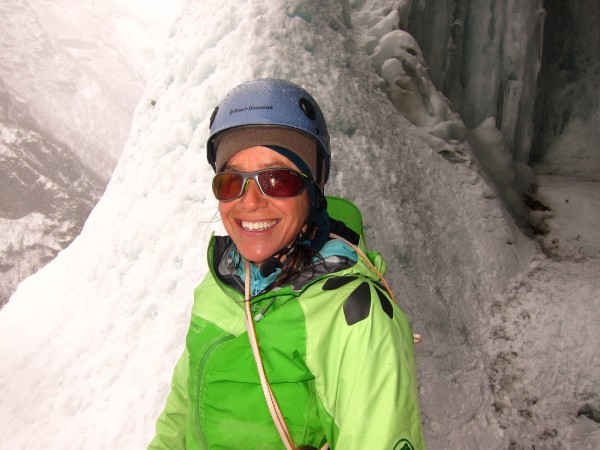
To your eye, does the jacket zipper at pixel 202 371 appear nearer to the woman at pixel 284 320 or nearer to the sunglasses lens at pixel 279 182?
the woman at pixel 284 320

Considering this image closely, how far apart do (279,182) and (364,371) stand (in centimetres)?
69

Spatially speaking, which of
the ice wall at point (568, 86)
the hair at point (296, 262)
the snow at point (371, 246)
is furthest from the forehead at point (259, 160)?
the ice wall at point (568, 86)

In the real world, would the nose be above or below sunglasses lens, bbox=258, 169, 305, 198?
below

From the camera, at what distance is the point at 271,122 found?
140cm

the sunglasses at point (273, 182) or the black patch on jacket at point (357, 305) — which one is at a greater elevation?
the sunglasses at point (273, 182)

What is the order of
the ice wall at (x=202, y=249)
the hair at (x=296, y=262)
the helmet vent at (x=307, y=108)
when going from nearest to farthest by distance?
the hair at (x=296, y=262) → the helmet vent at (x=307, y=108) → the ice wall at (x=202, y=249)

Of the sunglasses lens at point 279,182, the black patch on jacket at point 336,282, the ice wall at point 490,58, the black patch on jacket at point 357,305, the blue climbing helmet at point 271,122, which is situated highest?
the ice wall at point 490,58

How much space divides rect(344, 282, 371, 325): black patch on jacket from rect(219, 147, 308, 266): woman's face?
0.38 meters

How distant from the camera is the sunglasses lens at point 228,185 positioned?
1.38 m

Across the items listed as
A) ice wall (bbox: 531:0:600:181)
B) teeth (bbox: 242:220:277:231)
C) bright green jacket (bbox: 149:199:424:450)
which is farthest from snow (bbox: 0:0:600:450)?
ice wall (bbox: 531:0:600:181)

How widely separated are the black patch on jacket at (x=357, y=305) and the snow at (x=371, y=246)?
206cm

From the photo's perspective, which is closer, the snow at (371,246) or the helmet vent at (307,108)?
the helmet vent at (307,108)

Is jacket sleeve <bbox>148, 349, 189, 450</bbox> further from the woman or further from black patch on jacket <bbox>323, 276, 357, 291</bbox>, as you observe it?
Result: black patch on jacket <bbox>323, 276, 357, 291</bbox>

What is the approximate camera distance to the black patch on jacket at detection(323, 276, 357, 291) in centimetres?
118
